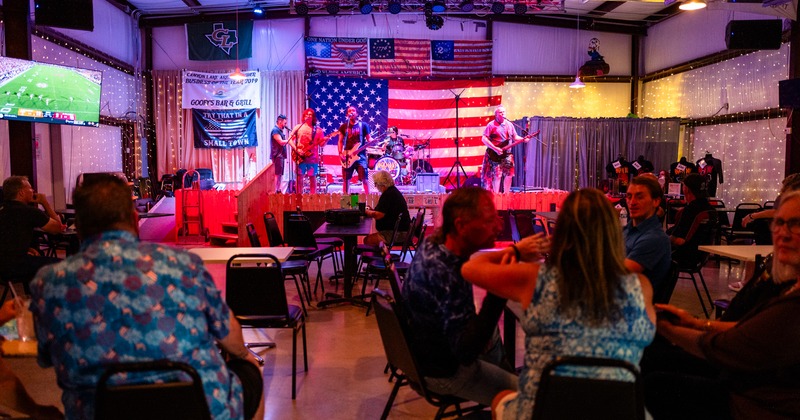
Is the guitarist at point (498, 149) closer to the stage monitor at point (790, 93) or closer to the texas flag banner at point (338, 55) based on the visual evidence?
the texas flag banner at point (338, 55)

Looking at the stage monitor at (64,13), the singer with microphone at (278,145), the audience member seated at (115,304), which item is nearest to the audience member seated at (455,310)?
the audience member seated at (115,304)

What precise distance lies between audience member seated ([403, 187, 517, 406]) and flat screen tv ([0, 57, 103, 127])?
772 centimetres

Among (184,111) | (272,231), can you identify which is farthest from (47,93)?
(184,111)

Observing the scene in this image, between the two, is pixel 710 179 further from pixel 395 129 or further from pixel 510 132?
pixel 395 129

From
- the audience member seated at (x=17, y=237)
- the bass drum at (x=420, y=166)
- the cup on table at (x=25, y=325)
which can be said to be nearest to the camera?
the cup on table at (x=25, y=325)

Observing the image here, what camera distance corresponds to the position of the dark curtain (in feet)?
46.8

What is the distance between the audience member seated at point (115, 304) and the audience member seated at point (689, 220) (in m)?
4.99

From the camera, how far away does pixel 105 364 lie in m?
1.67

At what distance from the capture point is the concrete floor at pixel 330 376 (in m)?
3.57

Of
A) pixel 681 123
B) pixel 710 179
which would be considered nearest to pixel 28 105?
pixel 710 179

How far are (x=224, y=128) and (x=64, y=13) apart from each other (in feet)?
20.3

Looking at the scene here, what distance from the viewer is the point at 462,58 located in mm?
14656

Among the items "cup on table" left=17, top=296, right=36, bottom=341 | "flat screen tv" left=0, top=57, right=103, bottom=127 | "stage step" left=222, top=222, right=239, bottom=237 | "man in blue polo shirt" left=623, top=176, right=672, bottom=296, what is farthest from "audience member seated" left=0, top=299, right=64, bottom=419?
"stage step" left=222, top=222, right=239, bottom=237

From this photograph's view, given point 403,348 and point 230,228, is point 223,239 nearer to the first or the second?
point 230,228
